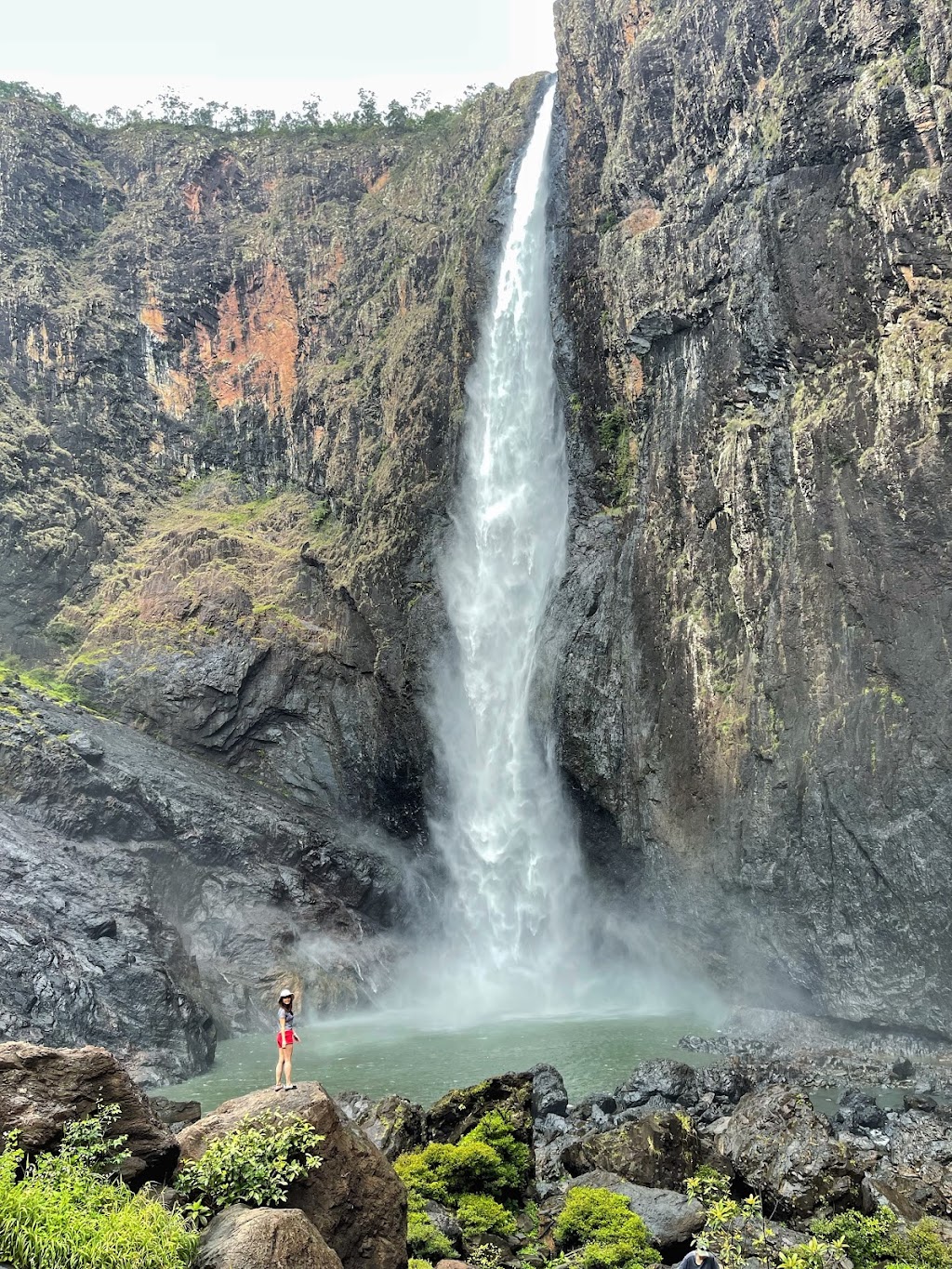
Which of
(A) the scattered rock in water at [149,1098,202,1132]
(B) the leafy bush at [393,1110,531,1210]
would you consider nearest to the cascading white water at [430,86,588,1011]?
(A) the scattered rock in water at [149,1098,202,1132]

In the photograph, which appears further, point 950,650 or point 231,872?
point 231,872

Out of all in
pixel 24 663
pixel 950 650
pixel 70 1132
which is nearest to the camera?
pixel 70 1132

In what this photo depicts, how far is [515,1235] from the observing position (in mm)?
10617

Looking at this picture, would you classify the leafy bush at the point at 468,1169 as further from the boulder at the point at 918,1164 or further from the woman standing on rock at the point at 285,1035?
the boulder at the point at 918,1164

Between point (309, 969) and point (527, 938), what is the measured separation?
22.1ft

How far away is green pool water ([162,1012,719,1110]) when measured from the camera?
18953mm

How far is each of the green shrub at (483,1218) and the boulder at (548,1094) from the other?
577 centimetres

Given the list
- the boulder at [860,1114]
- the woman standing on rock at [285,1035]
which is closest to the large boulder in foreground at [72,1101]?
the woman standing on rock at [285,1035]

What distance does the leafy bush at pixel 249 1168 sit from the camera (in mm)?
7414

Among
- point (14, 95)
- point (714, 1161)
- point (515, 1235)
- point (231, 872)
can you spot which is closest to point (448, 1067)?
point (714, 1161)

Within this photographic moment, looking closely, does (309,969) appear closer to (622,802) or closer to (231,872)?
(231,872)

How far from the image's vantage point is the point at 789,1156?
39.6 ft

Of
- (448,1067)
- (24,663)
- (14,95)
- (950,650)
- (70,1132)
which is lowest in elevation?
(448,1067)

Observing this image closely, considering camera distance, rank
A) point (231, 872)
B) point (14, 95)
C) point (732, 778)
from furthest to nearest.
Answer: point (14, 95), point (231, 872), point (732, 778)
